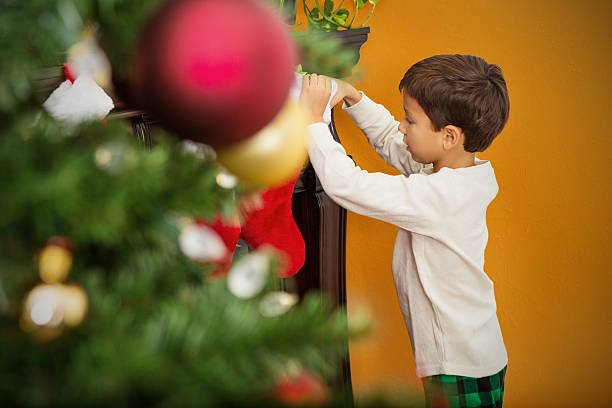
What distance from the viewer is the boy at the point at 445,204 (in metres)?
0.85

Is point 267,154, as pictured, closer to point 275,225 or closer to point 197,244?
point 197,244

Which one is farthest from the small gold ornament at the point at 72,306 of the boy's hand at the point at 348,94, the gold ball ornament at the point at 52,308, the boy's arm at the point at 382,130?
the boy's arm at the point at 382,130

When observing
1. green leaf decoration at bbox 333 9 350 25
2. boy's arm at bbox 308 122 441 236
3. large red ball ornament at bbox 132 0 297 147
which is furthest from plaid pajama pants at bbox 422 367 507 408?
large red ball ornament at bbox 132 0 297 147

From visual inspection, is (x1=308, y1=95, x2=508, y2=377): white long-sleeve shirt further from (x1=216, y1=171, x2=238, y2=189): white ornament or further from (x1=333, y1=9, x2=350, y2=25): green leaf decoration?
(x1=216, y1=171, x2=238, y2=189): white ornament

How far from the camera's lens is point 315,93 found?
0.78 metres

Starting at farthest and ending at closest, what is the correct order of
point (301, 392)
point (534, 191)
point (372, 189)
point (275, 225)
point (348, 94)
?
point (534, 191) → point (348, 94) → point (372, 189) → point (275, 225) → point (301, 392)

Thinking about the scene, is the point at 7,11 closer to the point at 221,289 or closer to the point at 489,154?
the point at 221,289

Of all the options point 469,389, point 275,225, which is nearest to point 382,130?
point 275,225

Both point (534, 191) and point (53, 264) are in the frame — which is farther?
point (534, 191)

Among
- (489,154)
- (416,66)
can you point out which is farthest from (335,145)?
(489,154)

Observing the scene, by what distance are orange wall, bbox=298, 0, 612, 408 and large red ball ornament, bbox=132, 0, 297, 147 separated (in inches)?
34.1

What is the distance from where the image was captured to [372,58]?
1076mm

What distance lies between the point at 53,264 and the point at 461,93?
0.81m

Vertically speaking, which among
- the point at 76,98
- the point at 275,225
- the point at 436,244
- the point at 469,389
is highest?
the point at 76,98
